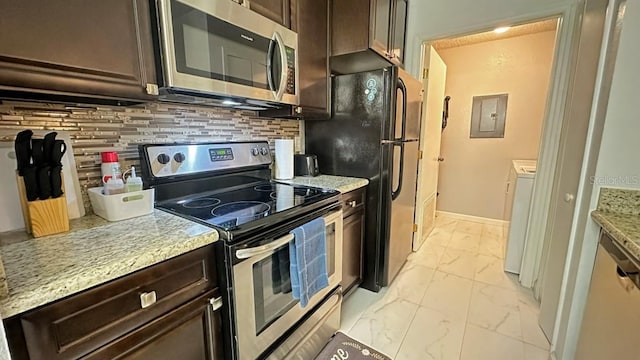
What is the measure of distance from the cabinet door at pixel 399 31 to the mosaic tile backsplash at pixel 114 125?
143 centimetres

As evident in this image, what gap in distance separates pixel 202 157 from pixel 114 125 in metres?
0.39

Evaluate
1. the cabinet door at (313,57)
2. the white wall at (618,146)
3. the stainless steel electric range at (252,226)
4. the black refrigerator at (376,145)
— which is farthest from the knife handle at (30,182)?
the white wall at (618,146)

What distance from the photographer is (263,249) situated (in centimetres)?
102

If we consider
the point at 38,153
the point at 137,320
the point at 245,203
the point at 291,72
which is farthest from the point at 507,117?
the point at 38,153

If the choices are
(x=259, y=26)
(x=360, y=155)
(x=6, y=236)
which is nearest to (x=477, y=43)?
(x=360, y=155)

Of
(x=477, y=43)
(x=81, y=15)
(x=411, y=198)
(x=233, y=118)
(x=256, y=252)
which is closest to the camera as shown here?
(x=81, y=15)

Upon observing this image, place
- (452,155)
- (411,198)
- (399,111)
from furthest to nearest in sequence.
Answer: (452,155) < (411,198) < (399,111)

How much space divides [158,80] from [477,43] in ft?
12.4

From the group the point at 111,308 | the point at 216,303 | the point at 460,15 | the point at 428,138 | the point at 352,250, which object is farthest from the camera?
the point at 428,138

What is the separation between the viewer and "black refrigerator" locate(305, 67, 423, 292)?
6.03 feet

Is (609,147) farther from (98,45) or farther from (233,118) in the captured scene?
(98,45)

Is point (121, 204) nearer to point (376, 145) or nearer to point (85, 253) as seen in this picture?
point (85, 253)

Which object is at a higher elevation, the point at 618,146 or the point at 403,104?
the point at 403,104

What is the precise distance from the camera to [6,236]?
0.87 m
